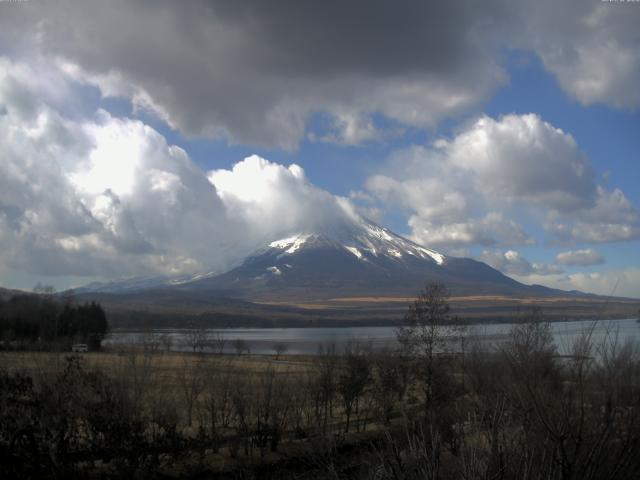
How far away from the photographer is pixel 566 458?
718 cm

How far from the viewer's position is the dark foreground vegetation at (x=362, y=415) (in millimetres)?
7488

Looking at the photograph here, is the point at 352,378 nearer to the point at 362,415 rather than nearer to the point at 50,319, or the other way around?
the point at 362,415

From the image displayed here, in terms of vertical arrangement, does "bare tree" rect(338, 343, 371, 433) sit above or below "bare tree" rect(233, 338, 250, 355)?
above

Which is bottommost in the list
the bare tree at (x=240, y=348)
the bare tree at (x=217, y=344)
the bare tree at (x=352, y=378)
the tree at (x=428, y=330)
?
the bare tree at (x=240, y=348)

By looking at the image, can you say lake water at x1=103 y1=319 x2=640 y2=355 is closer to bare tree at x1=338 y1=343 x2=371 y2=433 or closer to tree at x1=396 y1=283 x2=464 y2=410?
tree at x1=396 y1=283 x2=464 y2=410

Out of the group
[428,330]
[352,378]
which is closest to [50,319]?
[428,330]

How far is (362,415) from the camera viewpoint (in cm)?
3569

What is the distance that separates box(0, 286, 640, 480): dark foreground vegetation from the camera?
7488 mm

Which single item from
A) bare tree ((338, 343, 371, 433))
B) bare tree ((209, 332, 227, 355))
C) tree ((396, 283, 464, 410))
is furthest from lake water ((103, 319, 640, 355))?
bare tree ((338, 343, 371, 433))

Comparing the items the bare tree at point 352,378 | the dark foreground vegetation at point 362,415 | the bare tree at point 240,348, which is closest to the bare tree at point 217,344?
the bare tree at point 240,348

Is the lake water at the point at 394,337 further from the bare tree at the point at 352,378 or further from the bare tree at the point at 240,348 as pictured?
the bare tree at the point at 352,378

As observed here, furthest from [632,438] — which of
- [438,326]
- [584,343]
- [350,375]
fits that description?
[438,326]

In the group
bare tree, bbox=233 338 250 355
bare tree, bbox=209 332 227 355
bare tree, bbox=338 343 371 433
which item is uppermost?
bare tree, bbox=338 343 371 433

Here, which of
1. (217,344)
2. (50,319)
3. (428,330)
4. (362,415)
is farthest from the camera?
(217,344)
